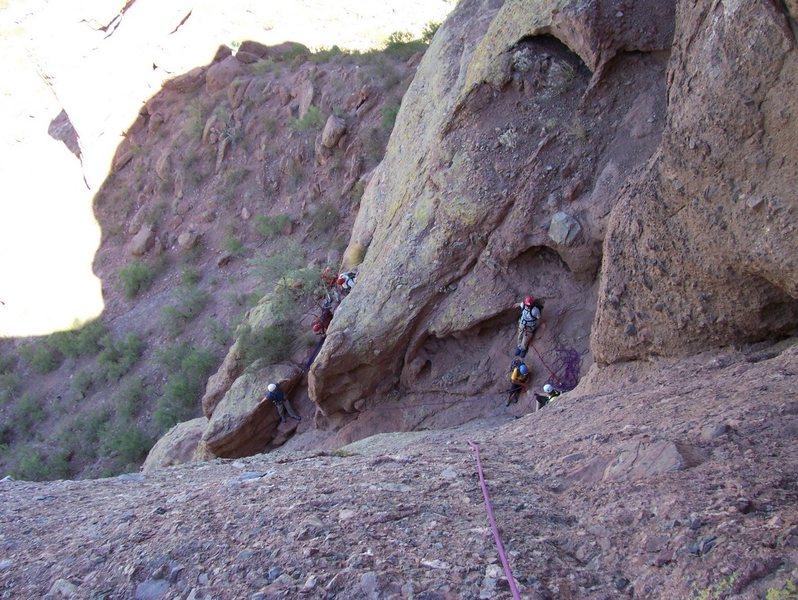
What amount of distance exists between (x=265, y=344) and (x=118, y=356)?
932 cm

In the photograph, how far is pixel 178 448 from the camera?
12.9 meters

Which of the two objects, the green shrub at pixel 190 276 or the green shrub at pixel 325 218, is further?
the green shrub at pixel 190 276

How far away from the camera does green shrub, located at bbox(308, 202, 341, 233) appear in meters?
19.3

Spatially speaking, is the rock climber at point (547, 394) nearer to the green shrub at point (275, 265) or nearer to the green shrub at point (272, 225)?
the green shrub at point (275, 265)

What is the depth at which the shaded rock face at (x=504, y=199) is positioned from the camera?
331 inches

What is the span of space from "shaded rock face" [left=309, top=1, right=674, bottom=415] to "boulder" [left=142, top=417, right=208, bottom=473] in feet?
11.9

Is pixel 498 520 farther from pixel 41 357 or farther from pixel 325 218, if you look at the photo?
pixel 41 357

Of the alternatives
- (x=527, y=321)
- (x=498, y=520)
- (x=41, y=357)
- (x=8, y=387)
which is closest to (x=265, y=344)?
(x=527, y=321)

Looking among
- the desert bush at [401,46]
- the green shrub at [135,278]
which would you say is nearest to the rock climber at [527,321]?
the desert bush at [401,46]

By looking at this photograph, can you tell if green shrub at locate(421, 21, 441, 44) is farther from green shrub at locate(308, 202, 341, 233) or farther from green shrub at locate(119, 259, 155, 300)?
green shrub at locate(119, 259, 155, 300)

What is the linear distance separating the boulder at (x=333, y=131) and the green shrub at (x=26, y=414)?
11.4 m

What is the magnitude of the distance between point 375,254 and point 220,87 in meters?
A: 16.0

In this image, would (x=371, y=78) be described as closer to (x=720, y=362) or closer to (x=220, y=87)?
(x=220, y=87)

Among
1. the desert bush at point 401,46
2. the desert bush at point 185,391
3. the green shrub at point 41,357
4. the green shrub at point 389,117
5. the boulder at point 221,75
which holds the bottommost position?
the desert bush at point 185,391
